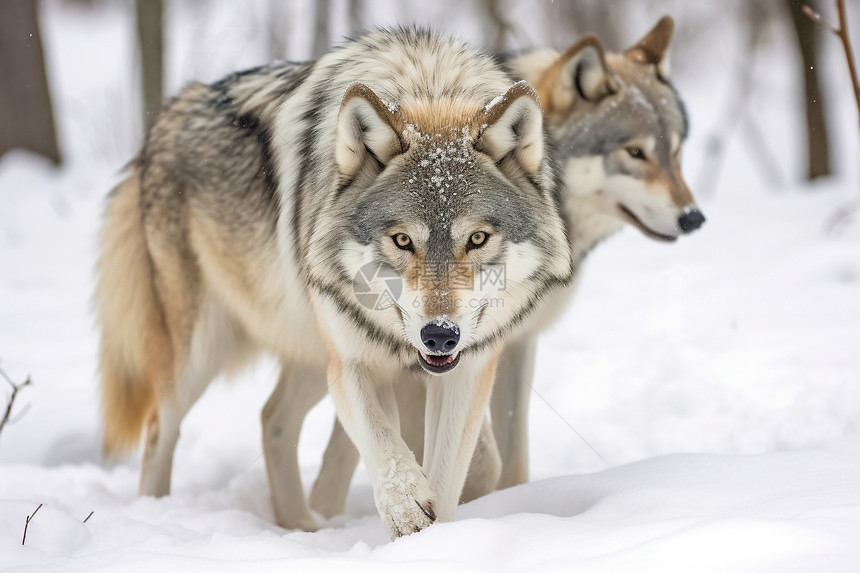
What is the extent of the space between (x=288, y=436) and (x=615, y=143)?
6.59 feet

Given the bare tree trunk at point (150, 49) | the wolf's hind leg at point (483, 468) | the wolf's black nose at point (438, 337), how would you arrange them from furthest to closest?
the bare tree trunk at point (150, 49)
the wolf's hind leg at point (483, 468)
the wolf's black nose at point (438, 337)

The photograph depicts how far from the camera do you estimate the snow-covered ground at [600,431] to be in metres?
2.02

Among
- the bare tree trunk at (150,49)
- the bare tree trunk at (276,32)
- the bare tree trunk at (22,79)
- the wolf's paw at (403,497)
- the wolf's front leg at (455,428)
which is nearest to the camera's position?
the wolf's paw at (403,497)

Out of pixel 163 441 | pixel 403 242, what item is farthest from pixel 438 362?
pixel 163 441

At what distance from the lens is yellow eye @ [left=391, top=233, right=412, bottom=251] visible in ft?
7.95

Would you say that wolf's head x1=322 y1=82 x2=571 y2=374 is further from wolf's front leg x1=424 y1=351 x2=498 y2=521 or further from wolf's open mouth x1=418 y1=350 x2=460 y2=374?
wolf's front leg x1=424 y1=351 x2=498 y2=521

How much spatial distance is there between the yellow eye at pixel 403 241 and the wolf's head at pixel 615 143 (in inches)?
57.6

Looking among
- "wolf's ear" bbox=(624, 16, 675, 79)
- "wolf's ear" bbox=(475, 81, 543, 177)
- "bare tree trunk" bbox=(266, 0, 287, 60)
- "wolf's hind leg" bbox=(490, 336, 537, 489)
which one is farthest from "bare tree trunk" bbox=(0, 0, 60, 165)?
"wolf's ear" bbox=(475, 81, 543, 177)

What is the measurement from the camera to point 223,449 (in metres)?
4.51

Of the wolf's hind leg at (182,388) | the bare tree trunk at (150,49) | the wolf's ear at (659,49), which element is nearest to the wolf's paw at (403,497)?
the wolf's hind leg at (182,388)

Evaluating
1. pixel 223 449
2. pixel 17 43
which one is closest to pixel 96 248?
pixel 223 449

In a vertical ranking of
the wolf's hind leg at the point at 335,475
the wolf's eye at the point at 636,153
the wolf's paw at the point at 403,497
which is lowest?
the wolf's hind leg at the point at 335,475

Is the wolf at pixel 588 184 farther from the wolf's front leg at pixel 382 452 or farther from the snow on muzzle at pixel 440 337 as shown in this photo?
the snow on muzzle at pixel 440 337

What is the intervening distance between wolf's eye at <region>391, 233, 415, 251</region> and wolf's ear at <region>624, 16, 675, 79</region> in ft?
6.63
